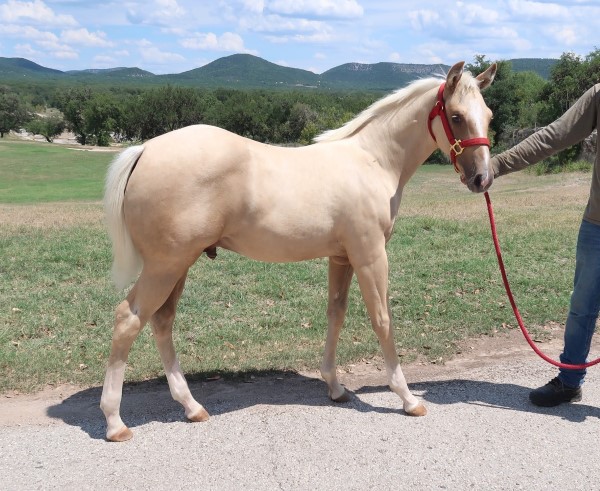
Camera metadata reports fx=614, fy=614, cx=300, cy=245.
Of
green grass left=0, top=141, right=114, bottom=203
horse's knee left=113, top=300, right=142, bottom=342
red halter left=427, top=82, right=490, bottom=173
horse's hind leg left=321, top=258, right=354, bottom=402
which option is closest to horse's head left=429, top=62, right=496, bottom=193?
red halter left=427, top=82, right=490, bottom=173

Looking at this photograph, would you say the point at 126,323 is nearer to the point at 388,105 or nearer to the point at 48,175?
the point at 388,105

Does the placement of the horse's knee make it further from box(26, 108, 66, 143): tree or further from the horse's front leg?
box(26, 108, 66, 143): tree

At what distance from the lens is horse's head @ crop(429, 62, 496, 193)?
421 centimetres

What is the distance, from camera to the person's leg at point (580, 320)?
181 inches

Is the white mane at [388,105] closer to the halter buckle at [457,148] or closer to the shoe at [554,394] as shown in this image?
the halter buckle at [457,148]

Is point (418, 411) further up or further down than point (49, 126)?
further up

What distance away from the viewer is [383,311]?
4.52 metres

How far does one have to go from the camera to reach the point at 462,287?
25.8 ft

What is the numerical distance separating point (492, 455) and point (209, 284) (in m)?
4.75

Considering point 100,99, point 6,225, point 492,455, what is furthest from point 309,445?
point 100,99

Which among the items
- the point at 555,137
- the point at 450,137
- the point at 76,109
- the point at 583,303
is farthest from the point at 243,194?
the point at 76,109

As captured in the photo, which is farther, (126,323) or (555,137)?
(555,137)

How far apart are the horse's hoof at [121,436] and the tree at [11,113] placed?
321 ft

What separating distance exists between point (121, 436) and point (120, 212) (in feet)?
4.81
